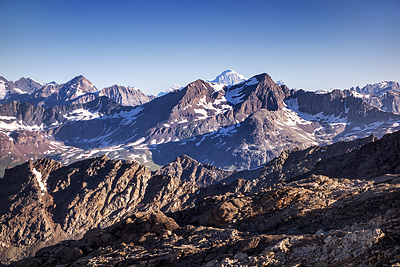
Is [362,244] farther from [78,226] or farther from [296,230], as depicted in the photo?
[78,226]

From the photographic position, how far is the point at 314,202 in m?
44.0

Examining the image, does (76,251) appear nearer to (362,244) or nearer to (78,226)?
(362,244)

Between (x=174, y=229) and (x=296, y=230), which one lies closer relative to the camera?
(x=296, y=230)

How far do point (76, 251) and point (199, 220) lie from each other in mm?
16801

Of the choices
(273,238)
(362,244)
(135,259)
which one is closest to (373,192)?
(273,238)

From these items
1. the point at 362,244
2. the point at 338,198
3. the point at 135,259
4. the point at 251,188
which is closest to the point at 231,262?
the point at 362,244

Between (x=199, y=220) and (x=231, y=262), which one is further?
(x=199, y=220)

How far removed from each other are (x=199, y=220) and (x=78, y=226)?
16925cm

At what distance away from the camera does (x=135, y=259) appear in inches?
1378

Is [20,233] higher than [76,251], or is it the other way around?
[76,251]

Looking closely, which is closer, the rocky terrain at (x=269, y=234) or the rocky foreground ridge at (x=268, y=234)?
the rocky terrain at (x=269, y=234)

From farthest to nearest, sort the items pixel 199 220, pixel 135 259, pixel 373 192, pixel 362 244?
pixel 199 220
pixel 373 192
pixel 135 259
pixel 362 244

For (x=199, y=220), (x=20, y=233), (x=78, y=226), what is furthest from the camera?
(x=78, y=226)

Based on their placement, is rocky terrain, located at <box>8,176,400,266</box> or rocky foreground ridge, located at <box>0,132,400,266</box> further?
rocky foreground ridge, located at <box>0,132,400,266</box>
